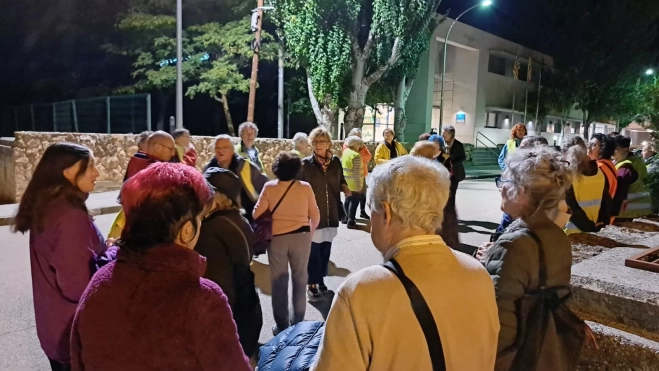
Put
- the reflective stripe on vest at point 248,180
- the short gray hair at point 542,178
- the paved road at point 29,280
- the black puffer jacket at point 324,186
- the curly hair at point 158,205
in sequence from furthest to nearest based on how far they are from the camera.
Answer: the black puffer jacket at point 324,186, the reflective stripe on vest at point 248,180, the paved road at point 29,280, the short gray hair at point 542,178, the curly hair at point 158,205

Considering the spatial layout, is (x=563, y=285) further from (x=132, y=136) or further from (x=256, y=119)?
(x=256, y=119)

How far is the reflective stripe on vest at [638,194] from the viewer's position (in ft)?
18.3

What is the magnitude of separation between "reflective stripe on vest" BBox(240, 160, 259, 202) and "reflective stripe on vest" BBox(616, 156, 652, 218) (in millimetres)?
4155

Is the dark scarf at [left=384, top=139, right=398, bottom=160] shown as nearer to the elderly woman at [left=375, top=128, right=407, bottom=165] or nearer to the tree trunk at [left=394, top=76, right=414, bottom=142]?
the elderly woman at [left=375, top=128, right=407, bottom=165]

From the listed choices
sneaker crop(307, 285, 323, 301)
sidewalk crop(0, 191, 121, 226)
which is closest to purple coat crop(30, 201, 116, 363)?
sneaker crop(307, 285, 323, 301)

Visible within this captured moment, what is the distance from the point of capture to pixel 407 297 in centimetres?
150

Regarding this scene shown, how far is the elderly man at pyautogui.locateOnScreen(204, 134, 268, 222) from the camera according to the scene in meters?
5.06

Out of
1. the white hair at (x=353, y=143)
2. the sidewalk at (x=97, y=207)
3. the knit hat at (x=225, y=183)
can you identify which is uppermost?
the white hair at (x=353, y=143)

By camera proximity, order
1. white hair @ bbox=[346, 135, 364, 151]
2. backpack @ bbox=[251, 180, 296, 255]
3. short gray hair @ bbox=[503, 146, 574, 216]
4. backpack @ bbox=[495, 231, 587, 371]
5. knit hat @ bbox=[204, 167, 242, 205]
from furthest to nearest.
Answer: white hair @ bbox=[346, 135, 364, 151]
backpack @ bbox=[251, 180, 296, 255]
knit hat @ bbox=[204, 167, 242, 205]
short gray hair @ bbox=[503, 146, 574, 216]
backpack @ bbox=[495, 231, 587, 371]

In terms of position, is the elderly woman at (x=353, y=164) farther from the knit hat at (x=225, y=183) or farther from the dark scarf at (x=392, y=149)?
the knit hat at (x=225, y=183)

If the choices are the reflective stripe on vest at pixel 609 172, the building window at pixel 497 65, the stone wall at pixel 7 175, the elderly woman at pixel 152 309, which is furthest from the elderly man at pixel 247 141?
the building window at pixel 497 65

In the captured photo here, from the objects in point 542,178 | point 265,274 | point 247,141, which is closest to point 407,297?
point 542,178

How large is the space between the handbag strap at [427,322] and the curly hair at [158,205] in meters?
0.74

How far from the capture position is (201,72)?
2320 cm
